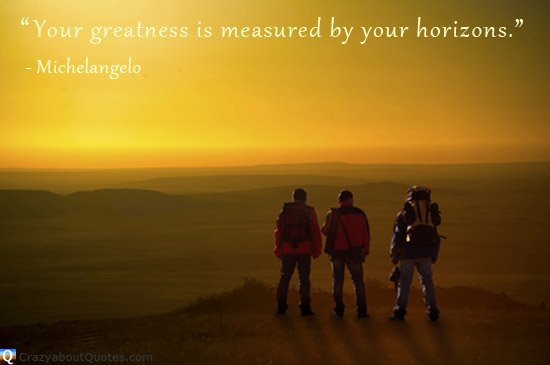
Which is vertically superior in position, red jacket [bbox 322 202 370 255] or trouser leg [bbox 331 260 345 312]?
red jacket [bbox 322 202 370 255]

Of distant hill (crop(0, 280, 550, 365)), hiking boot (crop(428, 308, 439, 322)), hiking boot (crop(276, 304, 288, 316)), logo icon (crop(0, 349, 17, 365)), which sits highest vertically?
hiking boot (crop(428, 308, 439, 322))

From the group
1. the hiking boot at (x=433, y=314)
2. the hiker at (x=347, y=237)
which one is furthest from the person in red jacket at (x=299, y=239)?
the hiking boot at (x=433, y=314)

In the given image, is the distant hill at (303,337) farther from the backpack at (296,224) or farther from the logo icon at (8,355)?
the backpack at (296,224)

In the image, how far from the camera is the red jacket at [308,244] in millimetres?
15891

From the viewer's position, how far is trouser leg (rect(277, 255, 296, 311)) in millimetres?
16141

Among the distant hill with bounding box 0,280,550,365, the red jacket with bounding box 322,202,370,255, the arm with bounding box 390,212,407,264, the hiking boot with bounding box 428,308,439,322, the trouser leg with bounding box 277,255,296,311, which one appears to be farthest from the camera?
the trouser leg with bounding box 277,255,296,311

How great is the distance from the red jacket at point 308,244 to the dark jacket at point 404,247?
135cm

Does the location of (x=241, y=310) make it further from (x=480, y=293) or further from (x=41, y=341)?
(x=480, y=293)

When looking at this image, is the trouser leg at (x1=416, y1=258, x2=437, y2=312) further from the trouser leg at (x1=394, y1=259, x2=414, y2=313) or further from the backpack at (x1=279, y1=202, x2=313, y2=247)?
the backpack at (x1=279, y1=202, x2=313, y2=247)

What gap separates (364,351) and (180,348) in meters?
2.84

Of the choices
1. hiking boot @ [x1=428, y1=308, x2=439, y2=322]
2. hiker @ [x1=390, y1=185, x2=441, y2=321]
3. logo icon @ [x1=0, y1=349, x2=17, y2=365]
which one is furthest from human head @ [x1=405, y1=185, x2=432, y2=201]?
logo icon @ [x1=0, y1=349, x2=17, y2=365]

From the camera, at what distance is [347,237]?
51.3ft

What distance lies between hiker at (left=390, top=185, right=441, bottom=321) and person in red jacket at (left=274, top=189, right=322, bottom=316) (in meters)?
1.45

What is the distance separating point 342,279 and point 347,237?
82 cm
